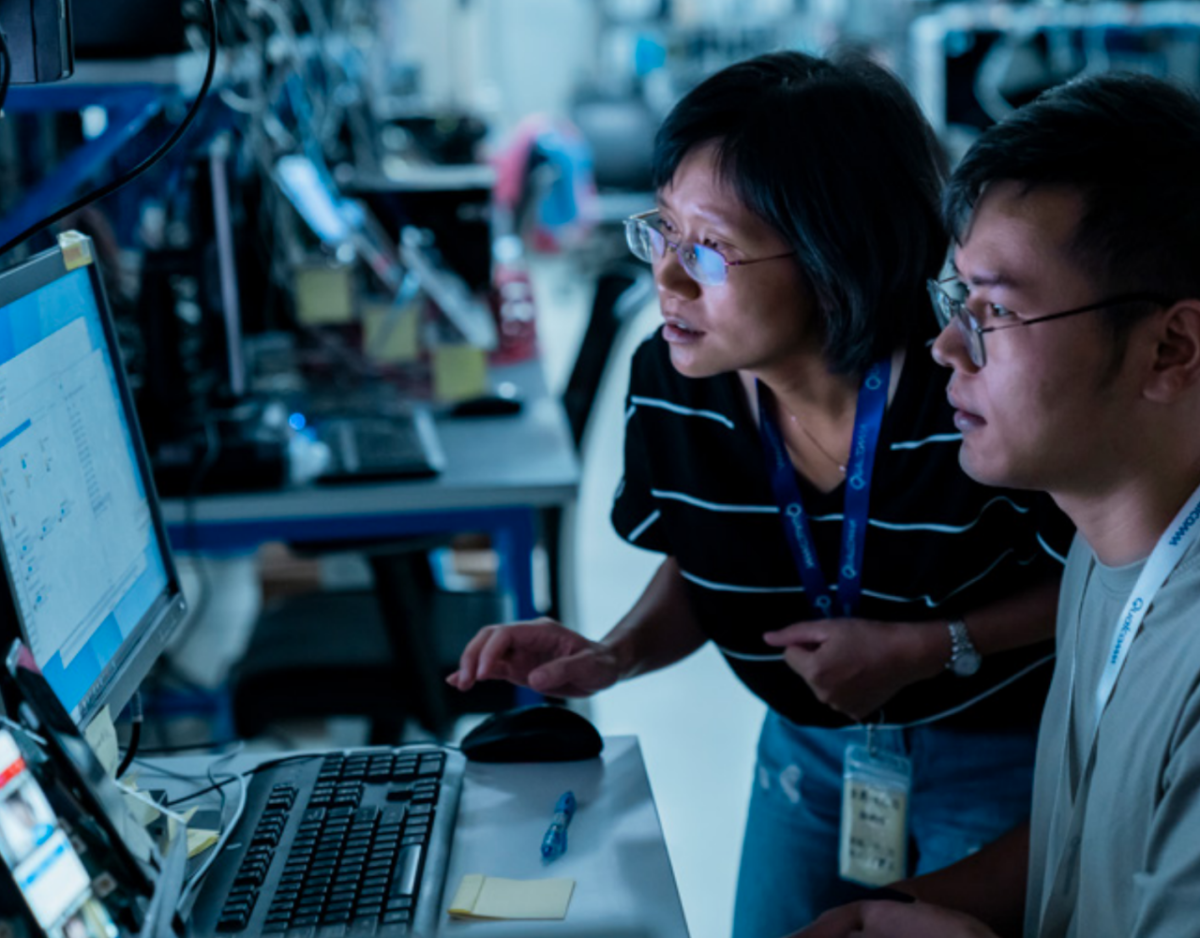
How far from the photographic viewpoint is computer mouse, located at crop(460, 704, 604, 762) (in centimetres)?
134

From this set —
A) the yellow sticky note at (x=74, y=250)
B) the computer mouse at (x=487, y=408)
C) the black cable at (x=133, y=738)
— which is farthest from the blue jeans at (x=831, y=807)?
the computer mouse at (x=487, y=408)

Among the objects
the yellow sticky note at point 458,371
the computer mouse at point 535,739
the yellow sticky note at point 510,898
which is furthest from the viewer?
the yellow sticky note at point 458,371

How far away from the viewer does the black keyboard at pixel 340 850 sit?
104 cm

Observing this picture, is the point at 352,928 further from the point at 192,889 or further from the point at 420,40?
the point at 420,40

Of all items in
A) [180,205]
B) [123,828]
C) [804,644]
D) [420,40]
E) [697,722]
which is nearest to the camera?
[123,828]

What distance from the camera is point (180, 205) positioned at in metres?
2.78

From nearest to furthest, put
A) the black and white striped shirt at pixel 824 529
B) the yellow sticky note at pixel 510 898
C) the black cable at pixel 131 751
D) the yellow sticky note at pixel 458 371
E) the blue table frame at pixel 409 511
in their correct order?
the yellow sticky note at pixel 510 898, the black cable at pixel 131 751, the black and white striped shirt at pixel 824 529, the blue table frame at pixel 409 511, the yellow sticky note at pixel 458 371

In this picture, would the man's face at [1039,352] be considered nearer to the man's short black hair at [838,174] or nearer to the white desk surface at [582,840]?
the man's short black hair at [838,174]

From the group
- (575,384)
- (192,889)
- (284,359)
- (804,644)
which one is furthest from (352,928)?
(284,359)

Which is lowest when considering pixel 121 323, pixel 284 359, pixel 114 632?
pixel 284 359

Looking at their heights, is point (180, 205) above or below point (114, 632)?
below

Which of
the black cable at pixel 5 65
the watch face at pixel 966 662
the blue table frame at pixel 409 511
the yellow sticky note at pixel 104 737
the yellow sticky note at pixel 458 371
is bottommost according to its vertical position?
the yellow sticky note at pixel 458 371

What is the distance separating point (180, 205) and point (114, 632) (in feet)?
5.91

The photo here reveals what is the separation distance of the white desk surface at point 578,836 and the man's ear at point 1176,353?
0.52 m
